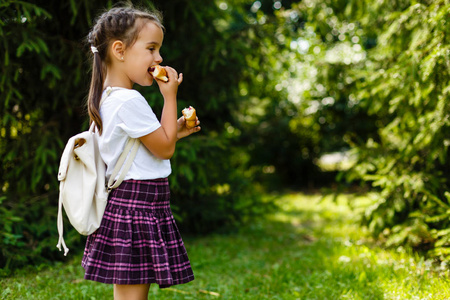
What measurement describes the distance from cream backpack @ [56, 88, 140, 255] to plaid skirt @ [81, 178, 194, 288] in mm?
55

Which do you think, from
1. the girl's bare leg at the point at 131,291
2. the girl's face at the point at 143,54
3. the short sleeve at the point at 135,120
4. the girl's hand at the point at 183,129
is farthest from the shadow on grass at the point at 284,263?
the girl's face at the point at 143,54

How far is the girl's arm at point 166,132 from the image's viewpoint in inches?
78.5

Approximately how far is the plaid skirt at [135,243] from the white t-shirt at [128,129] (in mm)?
62

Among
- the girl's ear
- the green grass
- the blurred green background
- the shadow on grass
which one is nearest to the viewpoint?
the girl's ear

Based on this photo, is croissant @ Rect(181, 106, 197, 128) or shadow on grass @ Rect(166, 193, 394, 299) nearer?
croissant @ Rect(181, 106, 197, 128)

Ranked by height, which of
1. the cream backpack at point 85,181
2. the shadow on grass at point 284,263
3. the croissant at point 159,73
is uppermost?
the croissant at point 159,73

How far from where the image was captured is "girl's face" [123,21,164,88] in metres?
2.08

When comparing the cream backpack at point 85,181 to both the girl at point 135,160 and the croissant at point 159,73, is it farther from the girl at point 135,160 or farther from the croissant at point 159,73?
the croissant at point 159,73

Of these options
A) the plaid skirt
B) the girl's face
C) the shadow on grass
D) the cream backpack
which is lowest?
the shadow on grass

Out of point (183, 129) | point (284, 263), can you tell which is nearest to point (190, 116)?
point (183, 129)

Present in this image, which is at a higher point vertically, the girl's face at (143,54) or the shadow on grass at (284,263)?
the girl's face at (143,54)

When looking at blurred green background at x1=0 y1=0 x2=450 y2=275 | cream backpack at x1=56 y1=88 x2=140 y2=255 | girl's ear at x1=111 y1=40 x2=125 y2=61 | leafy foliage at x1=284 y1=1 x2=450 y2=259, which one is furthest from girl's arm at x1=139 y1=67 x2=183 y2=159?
leafy foliage at x1=284 y1=1 x2=450 y2=259

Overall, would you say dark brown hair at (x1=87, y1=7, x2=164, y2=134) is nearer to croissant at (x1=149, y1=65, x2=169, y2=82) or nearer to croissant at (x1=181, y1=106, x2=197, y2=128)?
croissant at (x1=149, y1=65, x2=169, y2=82)

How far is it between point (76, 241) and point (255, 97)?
385 centimetres
